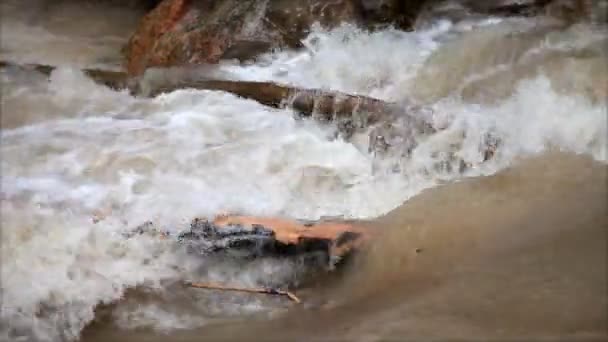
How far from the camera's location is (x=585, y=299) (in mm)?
2391

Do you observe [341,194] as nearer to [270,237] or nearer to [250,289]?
[270,237]

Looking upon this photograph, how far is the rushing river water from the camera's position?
7.99 ft

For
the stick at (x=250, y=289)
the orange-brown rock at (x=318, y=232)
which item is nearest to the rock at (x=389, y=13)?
the orange-brown rock at (x=318, y=232)

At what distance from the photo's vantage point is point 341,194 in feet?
9.03

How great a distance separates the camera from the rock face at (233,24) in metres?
3.66

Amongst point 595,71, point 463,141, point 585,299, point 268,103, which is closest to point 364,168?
point 463,141

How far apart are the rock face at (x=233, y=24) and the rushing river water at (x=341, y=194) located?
0.16 m

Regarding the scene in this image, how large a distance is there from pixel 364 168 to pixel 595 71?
117 cm

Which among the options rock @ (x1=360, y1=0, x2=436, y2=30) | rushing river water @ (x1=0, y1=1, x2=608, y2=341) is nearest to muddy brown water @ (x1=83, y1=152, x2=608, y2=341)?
rushing river water @ (x1=0, y1=1, x2=608, y2=341)

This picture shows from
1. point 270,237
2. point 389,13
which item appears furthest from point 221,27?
point 270,237

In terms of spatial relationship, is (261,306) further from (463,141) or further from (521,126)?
(521,126)

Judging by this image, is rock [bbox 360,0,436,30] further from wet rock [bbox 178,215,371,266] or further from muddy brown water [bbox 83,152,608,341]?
wet rock [bbox 178,215,371,266]

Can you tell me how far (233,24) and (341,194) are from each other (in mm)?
1439

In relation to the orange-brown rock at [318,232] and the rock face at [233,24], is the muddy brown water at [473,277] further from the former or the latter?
the rock face at [233,24]
